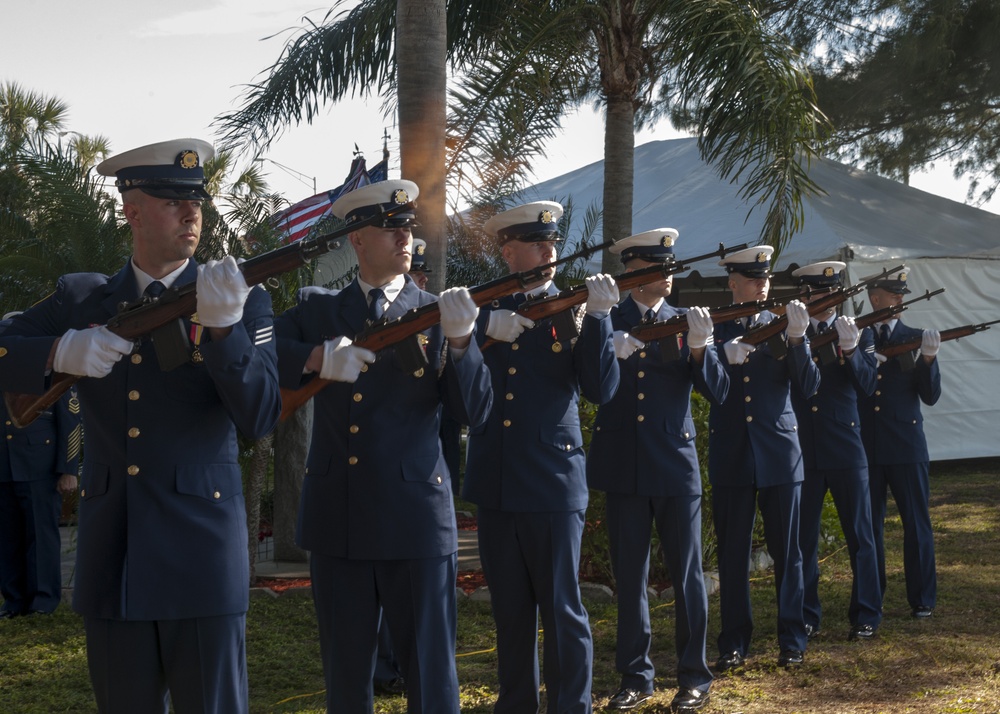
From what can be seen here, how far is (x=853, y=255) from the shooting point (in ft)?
42.4

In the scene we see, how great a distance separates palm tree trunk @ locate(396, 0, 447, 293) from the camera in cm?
671

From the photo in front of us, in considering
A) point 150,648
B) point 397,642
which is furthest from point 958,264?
point 150,648

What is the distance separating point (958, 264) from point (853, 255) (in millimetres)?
2654

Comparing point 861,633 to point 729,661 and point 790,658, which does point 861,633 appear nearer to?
point 790,658

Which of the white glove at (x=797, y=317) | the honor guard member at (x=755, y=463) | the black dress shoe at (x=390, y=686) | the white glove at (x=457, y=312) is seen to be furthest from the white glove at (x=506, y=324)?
the black dress shoe at (x=390, y=686)

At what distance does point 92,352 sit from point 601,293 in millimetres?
2263

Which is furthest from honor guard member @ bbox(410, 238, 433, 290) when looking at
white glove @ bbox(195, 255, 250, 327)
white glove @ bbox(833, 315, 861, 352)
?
white glove @ bbox(195, 255, 250, 327)

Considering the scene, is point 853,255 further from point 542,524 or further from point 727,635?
point 542,524

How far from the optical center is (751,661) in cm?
615

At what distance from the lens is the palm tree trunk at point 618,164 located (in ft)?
32.8

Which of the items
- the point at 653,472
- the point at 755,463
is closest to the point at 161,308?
the point at 653,472

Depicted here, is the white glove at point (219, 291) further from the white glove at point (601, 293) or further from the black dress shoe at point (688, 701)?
the black dress shoe at point (688, 701)

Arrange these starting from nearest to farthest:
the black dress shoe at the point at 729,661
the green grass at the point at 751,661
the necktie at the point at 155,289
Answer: the necktie at the point at 155,289
the green grass at the point at 751,661
the black dress shoe at the point at 729,661

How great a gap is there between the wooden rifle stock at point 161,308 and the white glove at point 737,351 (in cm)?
316
